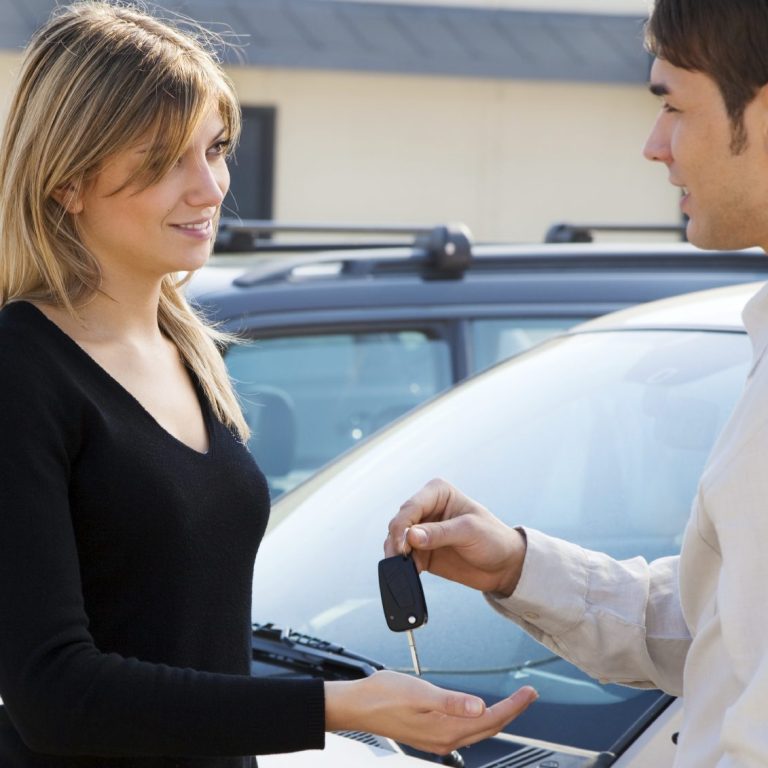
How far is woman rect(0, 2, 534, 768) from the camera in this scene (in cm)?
185

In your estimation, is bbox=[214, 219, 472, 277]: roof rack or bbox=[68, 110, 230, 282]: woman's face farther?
bbox=[214, 219, 472, 277]: roof rack

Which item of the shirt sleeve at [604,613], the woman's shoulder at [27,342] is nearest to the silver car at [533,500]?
the shirt sleeve at [604,613]

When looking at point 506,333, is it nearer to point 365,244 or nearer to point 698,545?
point 365,244

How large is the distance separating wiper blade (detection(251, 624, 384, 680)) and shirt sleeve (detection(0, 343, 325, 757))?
60cm

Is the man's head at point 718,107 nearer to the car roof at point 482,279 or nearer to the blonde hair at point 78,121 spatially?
the blonde hair at point 78,121

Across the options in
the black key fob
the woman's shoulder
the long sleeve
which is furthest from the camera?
the black key fob

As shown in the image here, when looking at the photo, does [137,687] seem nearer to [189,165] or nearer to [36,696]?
[36,696]

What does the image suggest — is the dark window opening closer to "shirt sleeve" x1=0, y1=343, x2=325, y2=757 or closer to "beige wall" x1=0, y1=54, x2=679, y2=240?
"beige wall" x1=0, y1=54, x2=679, y2=240

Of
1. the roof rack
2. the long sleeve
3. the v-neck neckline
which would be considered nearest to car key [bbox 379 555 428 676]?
the v-neck neckline

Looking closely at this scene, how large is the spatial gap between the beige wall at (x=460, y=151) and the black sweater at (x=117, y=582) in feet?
39.5

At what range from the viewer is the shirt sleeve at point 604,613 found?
7.22 ft


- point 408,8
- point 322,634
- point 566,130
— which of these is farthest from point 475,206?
point 322,634

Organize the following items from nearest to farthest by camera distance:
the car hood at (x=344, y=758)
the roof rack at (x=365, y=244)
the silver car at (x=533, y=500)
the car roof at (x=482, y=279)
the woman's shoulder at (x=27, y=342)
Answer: the woman's shoulder at (x=27, y=342) → the car hood at (x=344, y=758) → the silver car at (x=533, y=500) → the car roof at (x=482, y=279) → the roof rack at (x=365, y=244)

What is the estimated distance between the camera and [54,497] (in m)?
1.89
